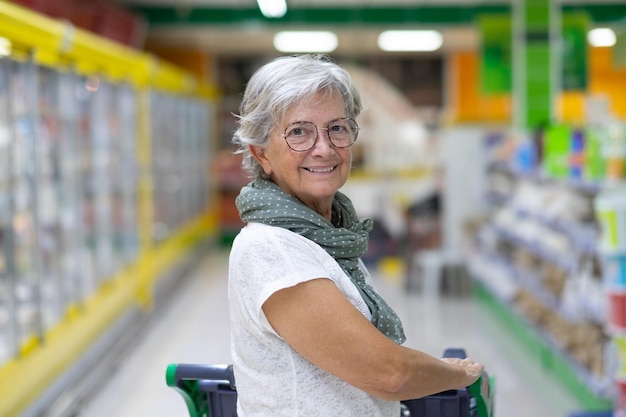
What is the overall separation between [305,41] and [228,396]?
11.7 m

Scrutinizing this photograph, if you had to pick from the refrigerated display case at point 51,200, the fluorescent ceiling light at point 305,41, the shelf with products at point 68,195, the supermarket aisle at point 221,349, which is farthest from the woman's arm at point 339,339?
the fluorescent ceiling light at point 305,41

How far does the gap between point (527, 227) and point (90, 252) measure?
363 cm

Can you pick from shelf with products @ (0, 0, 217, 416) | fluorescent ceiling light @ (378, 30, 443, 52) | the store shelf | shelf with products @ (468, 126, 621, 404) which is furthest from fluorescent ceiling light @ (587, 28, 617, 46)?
shelf with products @ (0, 0, 217, 416)

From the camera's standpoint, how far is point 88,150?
6992 millimetres

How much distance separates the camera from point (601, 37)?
13258 mm

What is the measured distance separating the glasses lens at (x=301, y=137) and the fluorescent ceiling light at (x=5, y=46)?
10.4ft

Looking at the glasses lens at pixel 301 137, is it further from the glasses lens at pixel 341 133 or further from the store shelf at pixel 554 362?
the store shelf at pixel 554 362

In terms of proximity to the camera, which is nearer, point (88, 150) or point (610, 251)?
point (610, 251)

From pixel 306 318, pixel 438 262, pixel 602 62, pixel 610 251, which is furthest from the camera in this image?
pixel 602 62

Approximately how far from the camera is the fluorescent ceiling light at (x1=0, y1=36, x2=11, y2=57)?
4551 mm

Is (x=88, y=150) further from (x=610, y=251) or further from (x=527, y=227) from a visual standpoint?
(x=610, y=251)

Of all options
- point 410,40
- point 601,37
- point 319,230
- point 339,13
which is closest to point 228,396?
point 319,230

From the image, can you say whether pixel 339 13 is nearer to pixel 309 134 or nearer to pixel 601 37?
pixel 601 37

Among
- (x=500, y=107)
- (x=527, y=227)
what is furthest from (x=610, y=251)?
(x=500, y=107)
